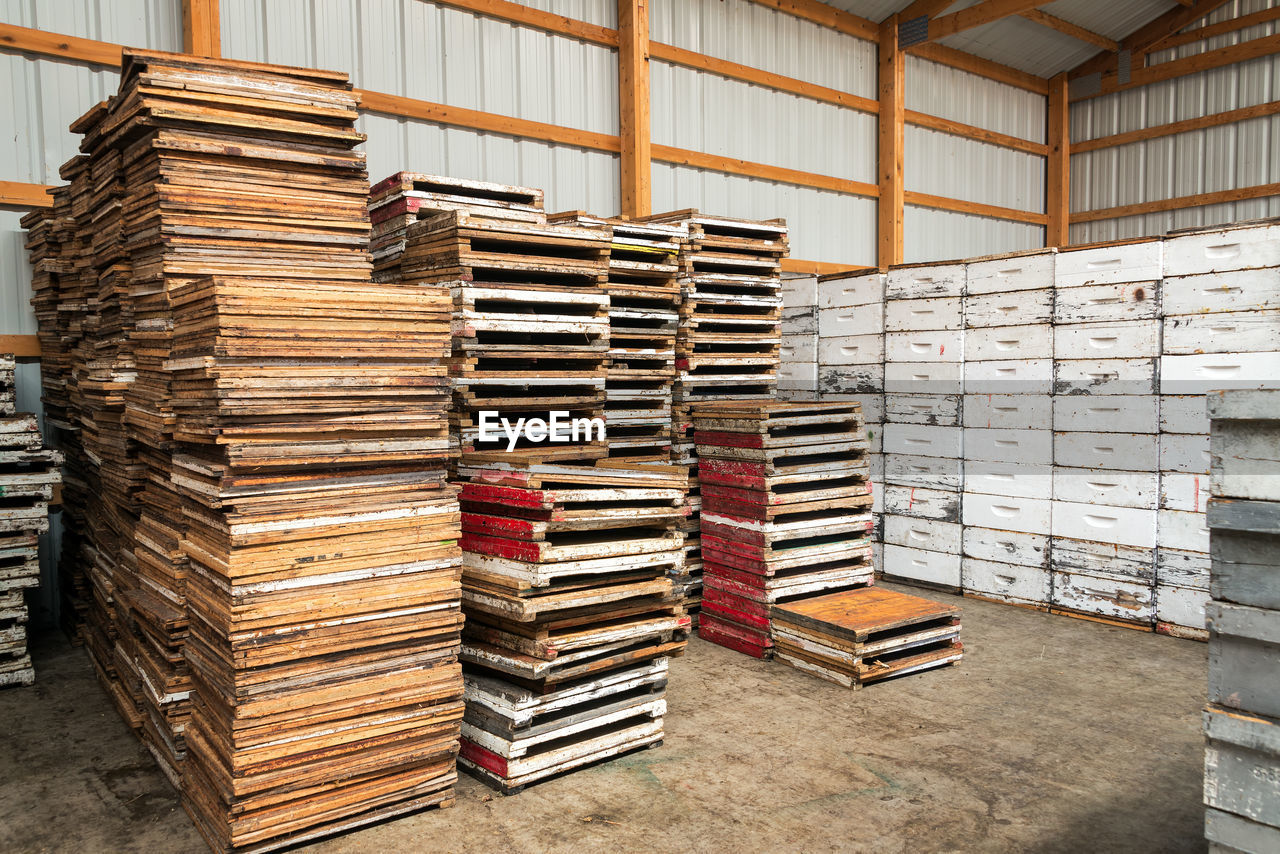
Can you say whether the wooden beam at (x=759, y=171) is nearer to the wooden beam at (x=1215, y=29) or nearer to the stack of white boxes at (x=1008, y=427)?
the stack of white boxes at (x=1008, y=427)

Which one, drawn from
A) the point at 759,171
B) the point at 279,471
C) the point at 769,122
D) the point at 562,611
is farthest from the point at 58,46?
the point at 769,122

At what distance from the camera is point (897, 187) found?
14.6m

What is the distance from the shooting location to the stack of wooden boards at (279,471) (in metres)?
4.11

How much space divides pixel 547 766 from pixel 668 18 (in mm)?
9920

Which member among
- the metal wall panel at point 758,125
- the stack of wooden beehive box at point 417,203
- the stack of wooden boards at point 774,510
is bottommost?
the stack of wooden boards at point 774,510

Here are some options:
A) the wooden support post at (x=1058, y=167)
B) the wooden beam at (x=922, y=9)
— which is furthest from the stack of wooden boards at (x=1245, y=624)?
the wooden support post at (x=1058, y=167)

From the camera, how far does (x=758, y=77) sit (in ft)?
42.0

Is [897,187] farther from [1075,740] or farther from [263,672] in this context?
[263,672]

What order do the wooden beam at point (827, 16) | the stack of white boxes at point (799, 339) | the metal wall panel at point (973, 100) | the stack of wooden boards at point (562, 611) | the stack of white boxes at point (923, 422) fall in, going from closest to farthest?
the stack of wooden boards at point (562, 611), the stack of white boxes at point (923, 422), the stack of white boxes at point (799, 339), the wooden beam at point (827, 16), the metal wall panel at point (973, 100)

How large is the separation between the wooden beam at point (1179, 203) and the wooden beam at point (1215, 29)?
2.67 meters

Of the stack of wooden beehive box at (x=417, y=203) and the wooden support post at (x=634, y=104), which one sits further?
the wooden support post at (x=634, y=104)

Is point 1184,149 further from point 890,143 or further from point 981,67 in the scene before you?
point 890,143

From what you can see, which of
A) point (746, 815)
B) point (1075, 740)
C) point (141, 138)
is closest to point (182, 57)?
point (141, 138)

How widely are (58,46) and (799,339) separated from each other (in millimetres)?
7341
